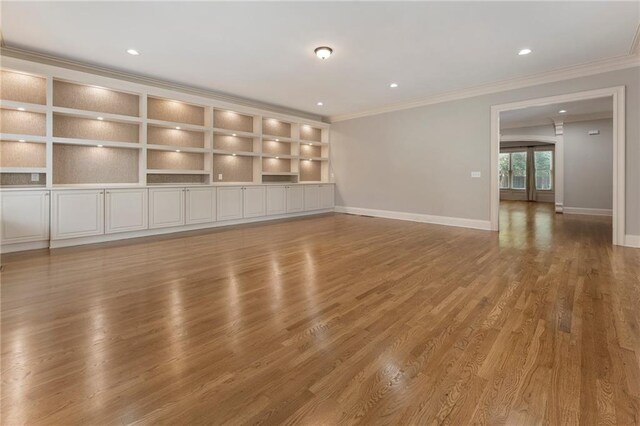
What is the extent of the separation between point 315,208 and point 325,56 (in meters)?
4.97

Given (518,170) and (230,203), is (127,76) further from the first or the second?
(518,170)

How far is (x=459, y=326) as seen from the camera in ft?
7.13

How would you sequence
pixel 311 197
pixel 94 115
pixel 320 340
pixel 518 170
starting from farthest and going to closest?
1. pixel 518 170
2. pixel 311 197
3. pixel 94 115
4. pixel 320 340

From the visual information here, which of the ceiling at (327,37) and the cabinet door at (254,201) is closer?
the ceiling at (327,37)

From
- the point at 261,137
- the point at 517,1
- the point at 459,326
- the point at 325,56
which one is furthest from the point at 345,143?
the point at 459,326

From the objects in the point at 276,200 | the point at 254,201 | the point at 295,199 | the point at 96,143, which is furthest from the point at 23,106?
the point at 295,199

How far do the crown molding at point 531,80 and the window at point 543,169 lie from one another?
8.80 meters

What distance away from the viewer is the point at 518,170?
13641 millimetres

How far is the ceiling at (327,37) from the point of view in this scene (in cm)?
342

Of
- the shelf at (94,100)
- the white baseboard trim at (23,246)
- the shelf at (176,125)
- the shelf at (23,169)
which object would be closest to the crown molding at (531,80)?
the shelf at (176,125)

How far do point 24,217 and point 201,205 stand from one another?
266cm

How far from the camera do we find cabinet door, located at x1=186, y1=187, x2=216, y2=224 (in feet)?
20.0

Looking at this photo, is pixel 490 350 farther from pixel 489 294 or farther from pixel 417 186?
pixel 417 186

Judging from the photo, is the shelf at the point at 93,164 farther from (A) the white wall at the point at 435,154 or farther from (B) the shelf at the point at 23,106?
(A) the white wall at the point at 435,154
